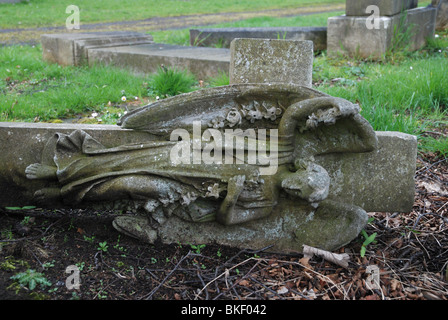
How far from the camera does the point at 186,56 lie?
627cm

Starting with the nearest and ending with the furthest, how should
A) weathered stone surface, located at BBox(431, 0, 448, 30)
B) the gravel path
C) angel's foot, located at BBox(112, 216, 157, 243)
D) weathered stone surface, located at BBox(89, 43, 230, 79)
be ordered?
angel's foot, located at BBox(112, 216, 157, 243) < weathered stone surface, located at BBox(89, 43, 230, 79) < weathered stone surface, located at BBox(431, 0, 448, 30) < the gravel path

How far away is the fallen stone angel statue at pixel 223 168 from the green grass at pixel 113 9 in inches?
379

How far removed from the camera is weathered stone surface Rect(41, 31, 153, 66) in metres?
6.79

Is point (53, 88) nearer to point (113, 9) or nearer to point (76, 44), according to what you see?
point (76, 44)

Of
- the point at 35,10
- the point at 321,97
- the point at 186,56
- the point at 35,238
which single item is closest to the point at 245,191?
the point at 321,97

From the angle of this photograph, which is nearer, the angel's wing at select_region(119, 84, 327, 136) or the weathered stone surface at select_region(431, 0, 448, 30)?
the angel's wing at select_region(119, 84, 327, 136)

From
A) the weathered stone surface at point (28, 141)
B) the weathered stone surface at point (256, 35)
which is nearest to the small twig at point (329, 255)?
the weathered stone surface at point (28, 141)

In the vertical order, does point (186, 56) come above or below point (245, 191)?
above

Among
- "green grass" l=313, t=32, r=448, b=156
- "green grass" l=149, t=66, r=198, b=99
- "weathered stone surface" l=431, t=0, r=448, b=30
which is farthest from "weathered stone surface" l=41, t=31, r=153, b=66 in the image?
"weathered stone surface" l=431, t=0, r=448, b=30

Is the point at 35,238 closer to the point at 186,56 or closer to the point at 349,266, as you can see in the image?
the point at 349,266

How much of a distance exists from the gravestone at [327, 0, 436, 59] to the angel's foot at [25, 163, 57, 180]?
5.58 m

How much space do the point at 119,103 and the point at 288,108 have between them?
9.67ft

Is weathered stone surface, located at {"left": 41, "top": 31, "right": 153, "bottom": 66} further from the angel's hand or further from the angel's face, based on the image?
the angel's face
